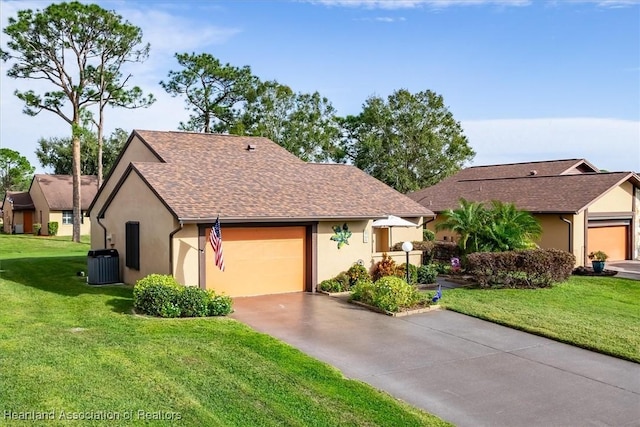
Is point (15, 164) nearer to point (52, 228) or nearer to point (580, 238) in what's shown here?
point (52, 228)

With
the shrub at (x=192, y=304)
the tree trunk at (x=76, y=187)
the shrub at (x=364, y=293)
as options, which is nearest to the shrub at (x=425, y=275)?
the shrub at (x=364, y=293)

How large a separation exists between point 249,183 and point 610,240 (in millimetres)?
18851

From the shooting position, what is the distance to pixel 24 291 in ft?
53.7

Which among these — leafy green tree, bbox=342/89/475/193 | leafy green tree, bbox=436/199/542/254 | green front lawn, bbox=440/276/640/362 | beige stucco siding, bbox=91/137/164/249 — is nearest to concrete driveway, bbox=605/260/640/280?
green front lawn, bbox=440/276/640/362

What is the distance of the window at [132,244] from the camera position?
56.2ft

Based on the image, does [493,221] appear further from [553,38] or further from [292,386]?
[292,386]

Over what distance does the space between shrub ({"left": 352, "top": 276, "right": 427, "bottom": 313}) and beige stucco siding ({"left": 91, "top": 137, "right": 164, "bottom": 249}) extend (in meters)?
10.9

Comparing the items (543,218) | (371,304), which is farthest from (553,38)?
(543,218)

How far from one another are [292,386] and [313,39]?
11513 mm

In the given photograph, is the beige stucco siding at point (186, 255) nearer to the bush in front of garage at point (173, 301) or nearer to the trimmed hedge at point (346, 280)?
the bush in front of garage at point (173, 301)

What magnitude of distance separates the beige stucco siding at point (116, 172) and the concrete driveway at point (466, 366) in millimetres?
10417

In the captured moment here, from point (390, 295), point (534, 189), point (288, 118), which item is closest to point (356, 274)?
point (390, 295)

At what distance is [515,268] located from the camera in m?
18.5

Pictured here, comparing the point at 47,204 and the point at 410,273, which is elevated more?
the point at 47,204
